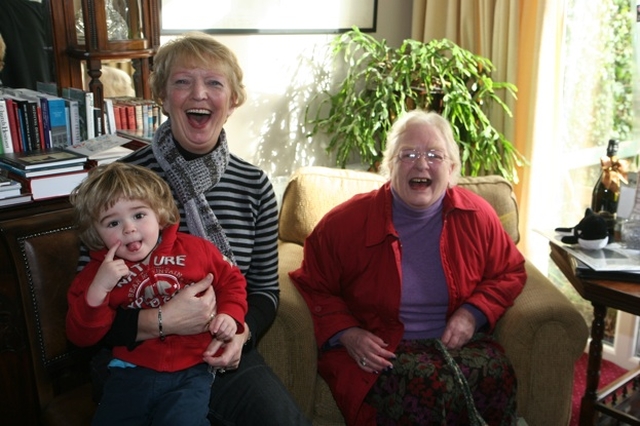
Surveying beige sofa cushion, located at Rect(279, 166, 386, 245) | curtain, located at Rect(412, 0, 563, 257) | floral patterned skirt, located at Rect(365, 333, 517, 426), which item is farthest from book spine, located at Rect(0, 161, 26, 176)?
curtain, located at Rect(412, 0, 563, 257)

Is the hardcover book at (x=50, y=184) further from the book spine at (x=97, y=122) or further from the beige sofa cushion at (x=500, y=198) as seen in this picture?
the beige sofa cushion at (x=500, y=198)

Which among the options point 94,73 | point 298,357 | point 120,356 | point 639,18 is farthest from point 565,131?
point 120,356

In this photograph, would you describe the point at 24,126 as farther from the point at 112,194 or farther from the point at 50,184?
the point at 112,194

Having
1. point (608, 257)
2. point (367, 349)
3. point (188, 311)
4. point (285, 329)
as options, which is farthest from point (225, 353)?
point (608, 257)

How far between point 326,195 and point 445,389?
2.79 feet

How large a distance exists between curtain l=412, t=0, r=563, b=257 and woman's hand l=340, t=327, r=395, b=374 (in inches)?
54.5

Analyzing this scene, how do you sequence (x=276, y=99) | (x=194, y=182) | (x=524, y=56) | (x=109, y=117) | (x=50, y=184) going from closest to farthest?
(x=194, y=182) < (x=50, y=184) < (x=109, y=117) < (x=524, y=56) < (x=276, y=99)

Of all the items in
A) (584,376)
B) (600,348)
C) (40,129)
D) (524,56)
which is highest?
(524,56)

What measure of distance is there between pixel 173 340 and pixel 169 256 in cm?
19

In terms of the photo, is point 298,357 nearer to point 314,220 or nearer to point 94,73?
point 314,220

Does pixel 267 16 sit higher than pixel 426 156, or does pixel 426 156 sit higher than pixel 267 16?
pixel 267 16

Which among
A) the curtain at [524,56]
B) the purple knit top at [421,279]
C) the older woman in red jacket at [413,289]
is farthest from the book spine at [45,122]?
the curtain at [524,56]

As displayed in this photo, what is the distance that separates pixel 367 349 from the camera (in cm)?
195

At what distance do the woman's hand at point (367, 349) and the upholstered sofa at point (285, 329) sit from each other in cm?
10
